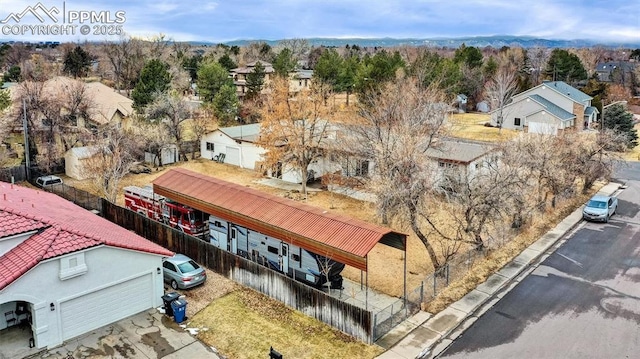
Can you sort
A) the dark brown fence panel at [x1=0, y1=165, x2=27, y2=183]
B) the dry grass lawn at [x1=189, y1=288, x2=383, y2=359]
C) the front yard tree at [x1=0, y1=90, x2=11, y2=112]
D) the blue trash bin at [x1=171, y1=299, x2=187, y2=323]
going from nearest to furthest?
the dry grass lawn at [x1=189, y1=288, x2=383, y2=359]
the blue trash bin at [x1=171, y1=299, x2=187, y2=323]
the dark brown fence panel at [x1=0, y1=165, x2=27, y2=183]
the front yard tree at [x1=0, y1=90, x2=11, y2=112]

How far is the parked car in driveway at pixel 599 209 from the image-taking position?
103ft

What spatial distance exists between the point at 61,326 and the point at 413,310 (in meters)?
13.4

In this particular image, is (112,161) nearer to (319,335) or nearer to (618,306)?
(319,335)

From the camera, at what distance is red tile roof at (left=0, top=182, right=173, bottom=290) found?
1744cm

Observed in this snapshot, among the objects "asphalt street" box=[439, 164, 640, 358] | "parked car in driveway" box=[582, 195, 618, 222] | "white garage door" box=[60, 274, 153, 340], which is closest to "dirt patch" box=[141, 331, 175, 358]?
"white garage door" box=[60, 274, 153, 340]

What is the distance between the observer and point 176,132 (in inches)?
1875

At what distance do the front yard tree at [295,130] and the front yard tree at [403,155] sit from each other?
3107mm

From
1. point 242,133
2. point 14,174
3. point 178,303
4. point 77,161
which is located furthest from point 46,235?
point 242,133

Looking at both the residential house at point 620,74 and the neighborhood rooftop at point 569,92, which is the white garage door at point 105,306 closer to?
the neighborhood rooftop at point 569,92

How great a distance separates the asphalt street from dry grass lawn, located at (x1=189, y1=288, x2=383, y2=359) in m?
3.87

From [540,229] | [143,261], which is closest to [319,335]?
[143,261]

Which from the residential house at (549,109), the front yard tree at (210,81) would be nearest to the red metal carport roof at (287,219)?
the front yard tree at (210,81)

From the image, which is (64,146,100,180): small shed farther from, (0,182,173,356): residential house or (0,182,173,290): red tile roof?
(0,182,173,356): residential house

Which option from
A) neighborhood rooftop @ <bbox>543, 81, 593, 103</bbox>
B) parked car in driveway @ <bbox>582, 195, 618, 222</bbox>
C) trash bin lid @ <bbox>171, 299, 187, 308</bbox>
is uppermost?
neighborhood rooftop @ <bbox>543, 81, 593, 103</bbox>
